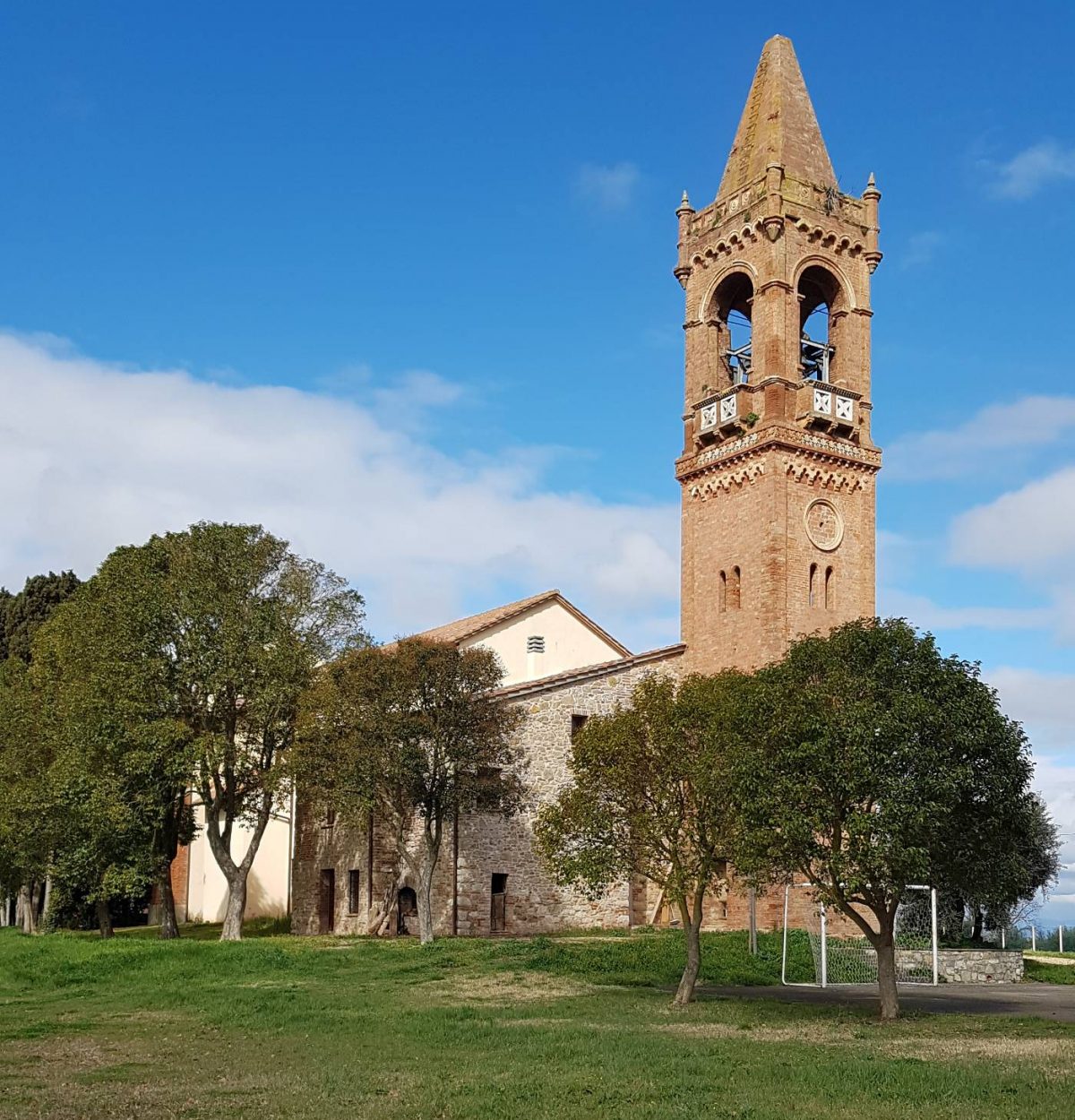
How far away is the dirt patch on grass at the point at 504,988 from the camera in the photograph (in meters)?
24.1

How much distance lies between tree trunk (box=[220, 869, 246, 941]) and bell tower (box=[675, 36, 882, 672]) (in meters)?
16.2

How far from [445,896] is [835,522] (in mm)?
17426

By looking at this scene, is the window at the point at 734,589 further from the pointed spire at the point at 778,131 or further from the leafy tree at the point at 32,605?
the leafy tree at the point at 32,605

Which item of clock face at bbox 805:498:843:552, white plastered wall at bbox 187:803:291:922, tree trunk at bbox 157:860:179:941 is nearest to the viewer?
clock face at bbox 805:498:843:552

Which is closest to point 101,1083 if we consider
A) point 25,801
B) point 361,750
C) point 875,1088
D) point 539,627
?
point 875,1088

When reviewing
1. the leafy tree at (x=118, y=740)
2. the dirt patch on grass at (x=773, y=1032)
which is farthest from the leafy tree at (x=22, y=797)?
the dirt patch on grass at (x=773, y=1032)

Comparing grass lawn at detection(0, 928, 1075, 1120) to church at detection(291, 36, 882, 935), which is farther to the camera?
church at detection(291, 36, 882, 935)

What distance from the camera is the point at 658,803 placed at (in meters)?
23.7

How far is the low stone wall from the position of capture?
30.4 metres

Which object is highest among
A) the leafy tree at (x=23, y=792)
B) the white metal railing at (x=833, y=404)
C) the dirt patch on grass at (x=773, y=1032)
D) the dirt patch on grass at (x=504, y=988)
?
the white metal railing at (x=833, y=404)

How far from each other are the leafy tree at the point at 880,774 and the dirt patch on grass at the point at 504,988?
5.66 metres

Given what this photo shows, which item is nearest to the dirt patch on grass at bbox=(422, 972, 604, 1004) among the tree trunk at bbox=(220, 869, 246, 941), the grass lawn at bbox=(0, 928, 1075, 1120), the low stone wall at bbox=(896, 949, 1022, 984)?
the grass lawn at bbox=(0, 928, 1075, 1120)

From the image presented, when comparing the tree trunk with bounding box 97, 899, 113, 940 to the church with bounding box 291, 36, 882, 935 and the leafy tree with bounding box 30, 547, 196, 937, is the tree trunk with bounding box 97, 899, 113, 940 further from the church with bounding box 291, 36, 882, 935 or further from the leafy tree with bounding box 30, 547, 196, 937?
the church with bounding box 291, 36, 882, 935

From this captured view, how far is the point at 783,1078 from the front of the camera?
1475cm
